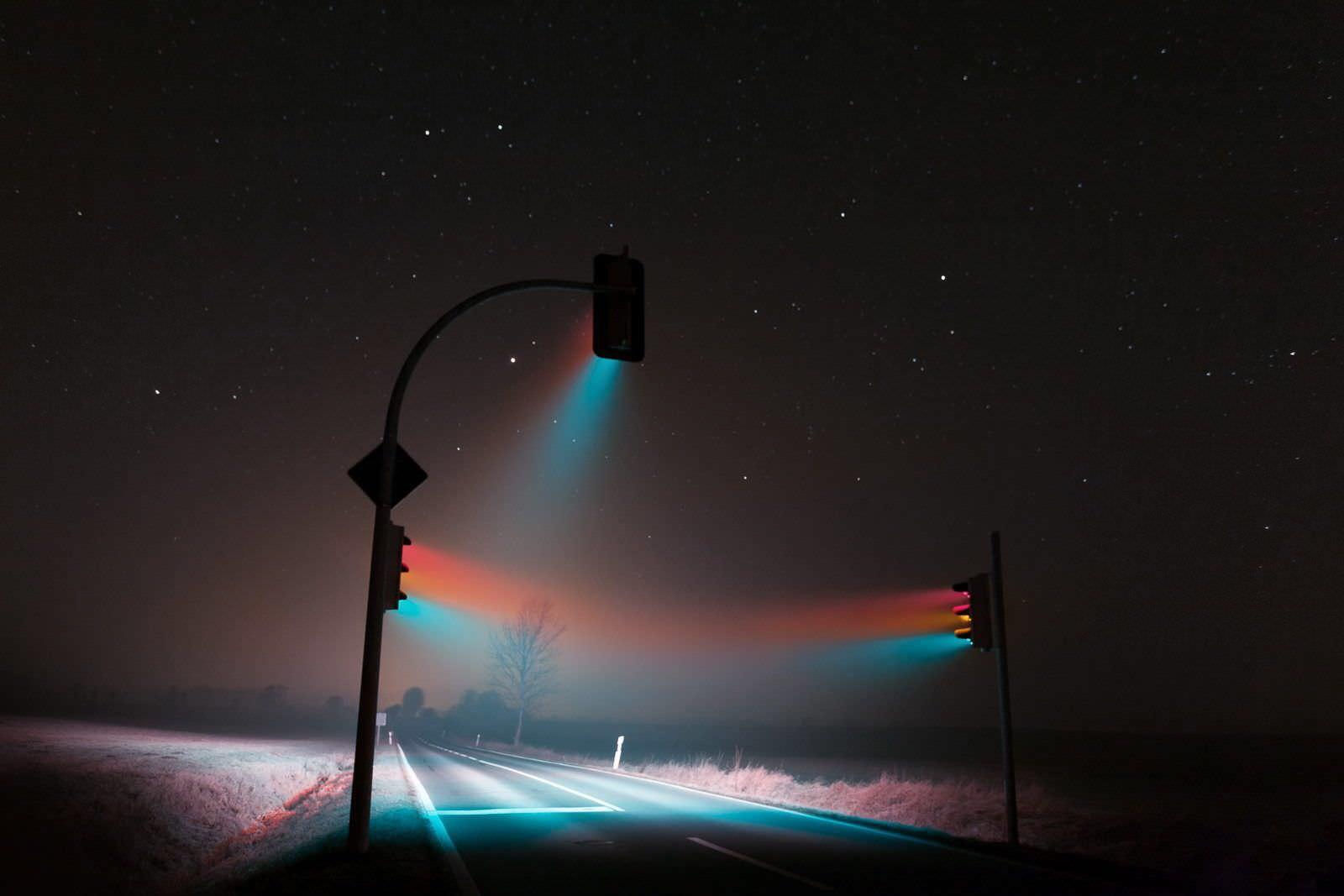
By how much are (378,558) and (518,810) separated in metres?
7.74

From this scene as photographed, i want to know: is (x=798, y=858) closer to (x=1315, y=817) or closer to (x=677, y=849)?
(x=677, y=849)

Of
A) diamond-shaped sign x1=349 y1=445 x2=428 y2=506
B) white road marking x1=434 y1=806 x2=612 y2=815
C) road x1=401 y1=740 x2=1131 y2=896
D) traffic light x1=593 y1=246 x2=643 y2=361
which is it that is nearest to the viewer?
road x1=401 y1=740 x2=1131 y2=896

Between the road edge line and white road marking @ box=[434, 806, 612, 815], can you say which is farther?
white road marking @ box=[434, 806, 612, 815]

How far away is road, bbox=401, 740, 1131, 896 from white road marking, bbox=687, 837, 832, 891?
2cm

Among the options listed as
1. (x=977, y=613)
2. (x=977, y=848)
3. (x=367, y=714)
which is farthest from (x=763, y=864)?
(x=977, y=613)

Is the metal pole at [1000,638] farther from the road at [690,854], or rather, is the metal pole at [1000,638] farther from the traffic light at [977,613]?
the road at [690,854]

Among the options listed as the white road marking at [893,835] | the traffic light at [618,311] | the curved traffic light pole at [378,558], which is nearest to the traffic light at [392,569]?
the curved traffic light pole at [378,558]

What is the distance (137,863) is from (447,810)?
500cm

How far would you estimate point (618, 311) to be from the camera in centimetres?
823

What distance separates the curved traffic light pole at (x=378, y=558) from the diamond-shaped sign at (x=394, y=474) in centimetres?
4

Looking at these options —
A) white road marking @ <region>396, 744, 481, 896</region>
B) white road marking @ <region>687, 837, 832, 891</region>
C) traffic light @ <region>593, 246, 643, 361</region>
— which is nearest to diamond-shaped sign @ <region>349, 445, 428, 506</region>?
traffic light @ <region>593, 246, 643, 361</region>

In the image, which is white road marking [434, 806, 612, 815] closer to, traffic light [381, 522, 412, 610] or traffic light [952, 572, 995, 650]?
traffic light [381, 522, 412, 610]

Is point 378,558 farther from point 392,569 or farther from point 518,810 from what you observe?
point 518,810

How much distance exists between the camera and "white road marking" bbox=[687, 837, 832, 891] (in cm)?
798
